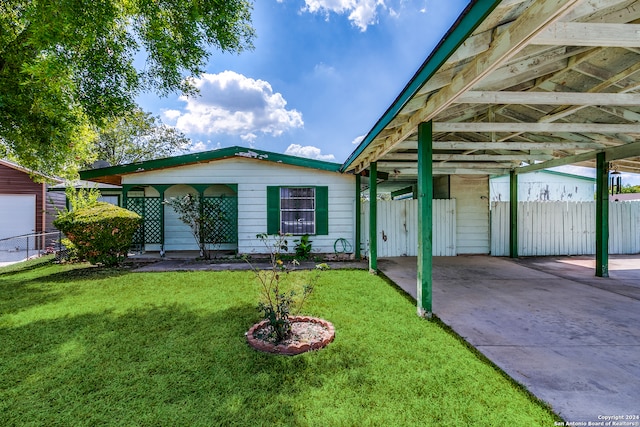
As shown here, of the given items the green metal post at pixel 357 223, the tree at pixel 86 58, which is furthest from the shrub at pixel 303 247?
the tree at pixel 86 58

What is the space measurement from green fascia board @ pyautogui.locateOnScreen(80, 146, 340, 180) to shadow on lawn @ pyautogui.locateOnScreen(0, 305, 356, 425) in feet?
17.5

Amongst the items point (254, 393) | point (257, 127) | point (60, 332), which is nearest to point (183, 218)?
point (60, 332)

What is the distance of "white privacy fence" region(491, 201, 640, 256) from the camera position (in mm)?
8797

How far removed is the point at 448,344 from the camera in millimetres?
2955

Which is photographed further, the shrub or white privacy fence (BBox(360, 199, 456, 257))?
white privacy fence (BBox(360, 199, 456, 257))

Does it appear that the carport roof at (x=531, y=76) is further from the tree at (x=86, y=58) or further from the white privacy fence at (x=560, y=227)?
the tree at (x=86, y=58)

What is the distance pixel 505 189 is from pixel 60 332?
603 inches

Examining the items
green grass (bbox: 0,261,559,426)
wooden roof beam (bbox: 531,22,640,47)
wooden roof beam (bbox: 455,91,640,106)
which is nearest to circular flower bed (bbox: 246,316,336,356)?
green grass (bbox: 0,261,559,426)

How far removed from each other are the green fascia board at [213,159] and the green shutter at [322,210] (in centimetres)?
71

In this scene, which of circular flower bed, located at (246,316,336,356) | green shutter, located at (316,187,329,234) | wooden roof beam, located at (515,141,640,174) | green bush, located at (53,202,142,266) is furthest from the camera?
green shutter, located at (316,187,329,234)

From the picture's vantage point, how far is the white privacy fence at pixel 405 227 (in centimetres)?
866

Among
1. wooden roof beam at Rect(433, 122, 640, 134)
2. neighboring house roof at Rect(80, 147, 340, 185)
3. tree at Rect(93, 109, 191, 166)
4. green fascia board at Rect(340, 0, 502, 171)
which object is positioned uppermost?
tree at Rect(93, 109, 191, 166)

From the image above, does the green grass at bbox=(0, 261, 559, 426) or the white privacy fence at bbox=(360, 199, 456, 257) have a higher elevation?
the white privacy fence at bbox=(360, 199, 456, 257)

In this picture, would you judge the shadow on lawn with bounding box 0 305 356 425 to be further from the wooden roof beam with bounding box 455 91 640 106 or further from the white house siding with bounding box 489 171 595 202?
the white house siding with bounding box 489 171 595 202
